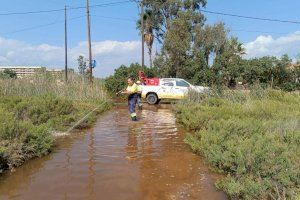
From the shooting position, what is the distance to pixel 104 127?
14.8 meters

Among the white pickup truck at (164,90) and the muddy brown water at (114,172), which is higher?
the white pickup truck at (164,90)

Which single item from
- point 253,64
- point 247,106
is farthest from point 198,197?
point 253,64

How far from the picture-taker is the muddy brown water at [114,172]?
6.91 meters

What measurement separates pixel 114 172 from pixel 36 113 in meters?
5.71

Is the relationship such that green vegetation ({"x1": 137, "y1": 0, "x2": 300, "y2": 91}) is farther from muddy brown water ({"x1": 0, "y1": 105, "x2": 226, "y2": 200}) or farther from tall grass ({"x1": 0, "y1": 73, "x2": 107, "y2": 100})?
muddy brown water ({"x1": 0, "y1": 105, "x2": 226, "y2": 200})

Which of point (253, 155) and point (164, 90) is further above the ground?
point (164, 90)

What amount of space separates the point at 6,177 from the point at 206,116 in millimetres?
6528

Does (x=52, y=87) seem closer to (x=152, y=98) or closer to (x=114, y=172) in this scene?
(x=152, y=98)

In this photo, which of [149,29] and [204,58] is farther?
[149,29]

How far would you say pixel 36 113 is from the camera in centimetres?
1313

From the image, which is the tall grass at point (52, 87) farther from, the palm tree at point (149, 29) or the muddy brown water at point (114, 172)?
the palm tree at point (149, 29)

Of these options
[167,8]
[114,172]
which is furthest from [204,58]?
[114,172]

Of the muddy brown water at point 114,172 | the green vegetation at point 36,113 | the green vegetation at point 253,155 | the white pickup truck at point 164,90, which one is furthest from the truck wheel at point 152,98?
the muddy brown water at point 114,172

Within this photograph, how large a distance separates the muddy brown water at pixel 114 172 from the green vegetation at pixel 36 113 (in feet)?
1.08
